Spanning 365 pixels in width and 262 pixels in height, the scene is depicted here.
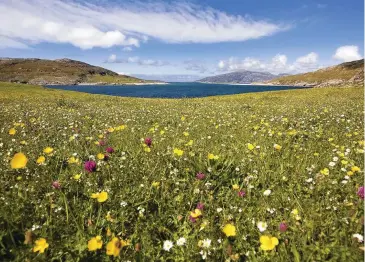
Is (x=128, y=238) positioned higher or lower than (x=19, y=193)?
lower

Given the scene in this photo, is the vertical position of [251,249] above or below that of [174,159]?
below

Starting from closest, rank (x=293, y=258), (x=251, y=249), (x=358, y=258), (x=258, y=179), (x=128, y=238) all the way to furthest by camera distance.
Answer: (x=358, y=258) → (x=293, y=258) → (x=251, y=249) → (x=128, y=238) → (x=258, y=179)

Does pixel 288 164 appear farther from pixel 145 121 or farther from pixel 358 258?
pixel 145 121

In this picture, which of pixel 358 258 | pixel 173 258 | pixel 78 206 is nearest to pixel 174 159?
pixel 78 206

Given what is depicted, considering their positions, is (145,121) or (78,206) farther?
(145,121)

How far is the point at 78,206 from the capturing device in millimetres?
4621

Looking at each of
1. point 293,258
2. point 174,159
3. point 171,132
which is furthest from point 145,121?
point 293,258

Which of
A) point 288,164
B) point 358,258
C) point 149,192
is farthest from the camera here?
point 288,164

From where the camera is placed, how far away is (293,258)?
3439 millimetres

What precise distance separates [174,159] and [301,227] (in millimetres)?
3310

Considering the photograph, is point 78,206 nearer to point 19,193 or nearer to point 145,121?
point 19,193

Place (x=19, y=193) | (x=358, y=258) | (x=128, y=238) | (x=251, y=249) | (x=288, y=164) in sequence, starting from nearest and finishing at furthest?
(x=358, y=258) < (x=251, y=249) < (x=128, y=238) < (x=19, y=193) < (x=288, y=164)

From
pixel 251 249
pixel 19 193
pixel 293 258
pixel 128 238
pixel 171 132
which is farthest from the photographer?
pixel 171 132

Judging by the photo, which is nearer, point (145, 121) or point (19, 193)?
point (19, 193)
